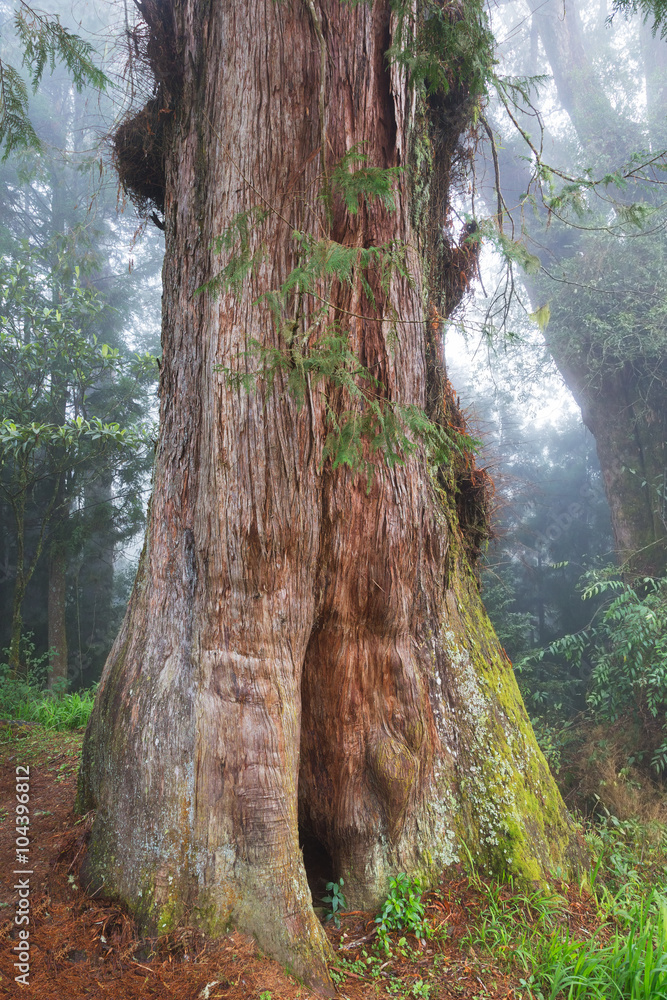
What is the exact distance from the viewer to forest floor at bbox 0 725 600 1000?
1.92 meters

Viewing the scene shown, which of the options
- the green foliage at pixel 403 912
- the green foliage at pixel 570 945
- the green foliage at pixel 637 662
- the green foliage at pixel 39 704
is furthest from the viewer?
the green foliage at pixel 637 662

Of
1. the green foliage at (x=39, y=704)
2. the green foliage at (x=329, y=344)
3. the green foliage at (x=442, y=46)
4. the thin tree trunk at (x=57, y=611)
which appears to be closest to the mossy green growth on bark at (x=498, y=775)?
the green foliage at (x=329, y=344)

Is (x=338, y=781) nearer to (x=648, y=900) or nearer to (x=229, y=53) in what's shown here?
(x=648, y=900)

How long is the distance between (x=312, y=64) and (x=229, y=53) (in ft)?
1.35

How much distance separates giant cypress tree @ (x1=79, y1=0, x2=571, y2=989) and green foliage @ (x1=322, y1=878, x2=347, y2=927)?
69 millimetres

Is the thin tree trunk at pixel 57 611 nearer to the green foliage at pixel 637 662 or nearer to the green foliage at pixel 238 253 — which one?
the green foliage at pixel 637 662

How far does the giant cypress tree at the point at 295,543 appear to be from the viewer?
7.29ft

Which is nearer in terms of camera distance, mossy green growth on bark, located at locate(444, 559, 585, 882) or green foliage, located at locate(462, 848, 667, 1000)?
green foliage, located at locate(462, 848, 667, 1000)

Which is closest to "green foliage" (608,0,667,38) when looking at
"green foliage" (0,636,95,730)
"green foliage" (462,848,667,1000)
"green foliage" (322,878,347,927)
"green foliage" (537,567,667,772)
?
"green foliage" (462,848,667,1000)

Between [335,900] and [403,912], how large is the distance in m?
0.30

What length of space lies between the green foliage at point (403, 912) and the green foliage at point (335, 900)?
0.56 ft

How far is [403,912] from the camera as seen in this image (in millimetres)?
2506

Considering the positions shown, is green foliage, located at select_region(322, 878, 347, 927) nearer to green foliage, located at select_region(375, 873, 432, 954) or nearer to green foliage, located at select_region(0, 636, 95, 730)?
green foliage, located at select_region(375, 873, 432, 954)

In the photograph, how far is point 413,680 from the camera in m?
2.80
